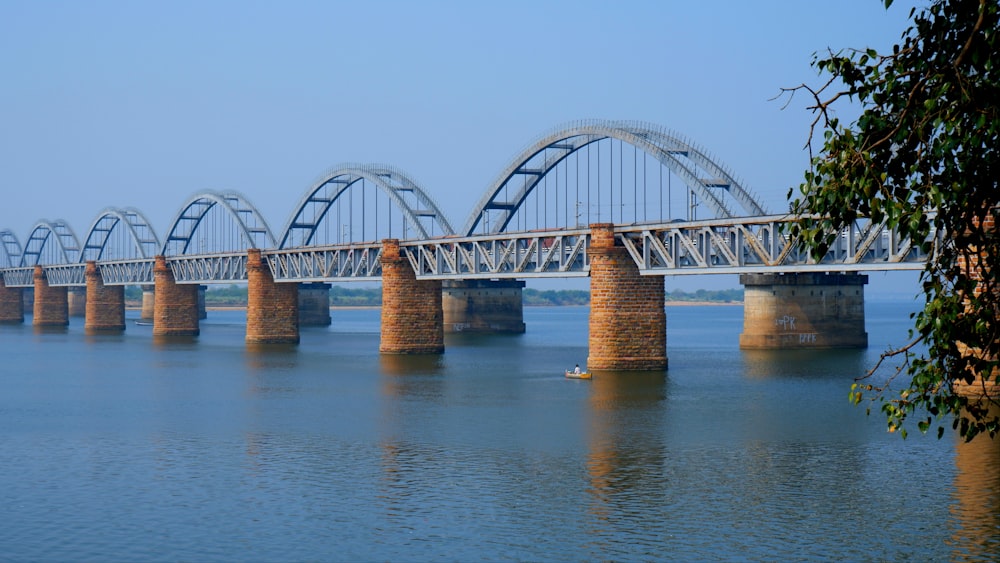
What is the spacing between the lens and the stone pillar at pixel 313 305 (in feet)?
535

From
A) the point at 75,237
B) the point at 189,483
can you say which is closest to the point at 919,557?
the point at 189,483

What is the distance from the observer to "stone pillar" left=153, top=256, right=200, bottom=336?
119m

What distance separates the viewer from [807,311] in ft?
279

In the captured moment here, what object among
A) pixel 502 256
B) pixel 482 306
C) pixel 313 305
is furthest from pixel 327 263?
pixel 313 305

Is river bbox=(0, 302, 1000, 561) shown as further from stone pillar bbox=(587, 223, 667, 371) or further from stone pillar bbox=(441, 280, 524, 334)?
stone pillar bbox=(441, 280, 524, 334)

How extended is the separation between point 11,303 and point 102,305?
1770 inches

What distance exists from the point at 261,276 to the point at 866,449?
72.5 meters

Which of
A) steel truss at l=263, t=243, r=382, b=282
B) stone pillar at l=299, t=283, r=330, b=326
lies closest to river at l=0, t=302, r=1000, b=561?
Answer: steel truss at l=263, t=243, r=382, b=282

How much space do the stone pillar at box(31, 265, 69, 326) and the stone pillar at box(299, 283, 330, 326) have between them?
30.4m

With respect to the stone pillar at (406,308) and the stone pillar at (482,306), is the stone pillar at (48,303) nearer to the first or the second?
the stone pillar at (482,306)

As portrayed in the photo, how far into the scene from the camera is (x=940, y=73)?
12398 millimetres

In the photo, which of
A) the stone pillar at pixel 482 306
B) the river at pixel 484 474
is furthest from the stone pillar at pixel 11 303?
the river at pixel 484 474

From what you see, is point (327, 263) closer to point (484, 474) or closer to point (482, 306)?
point (482, 306)

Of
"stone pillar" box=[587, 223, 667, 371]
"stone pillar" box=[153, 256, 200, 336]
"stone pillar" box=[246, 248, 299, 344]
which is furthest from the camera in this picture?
"stone pillar" box=[153, 256, 200, 336]
